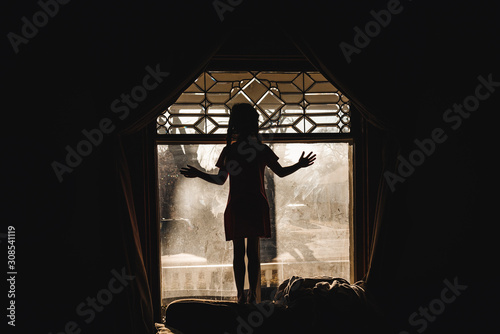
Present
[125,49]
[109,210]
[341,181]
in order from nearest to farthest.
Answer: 1. [109,210]
2. [125,49]
3. [341,181]

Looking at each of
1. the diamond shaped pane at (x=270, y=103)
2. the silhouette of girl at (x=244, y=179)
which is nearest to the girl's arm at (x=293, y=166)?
the silhouette of girl at (x=244, y=179)

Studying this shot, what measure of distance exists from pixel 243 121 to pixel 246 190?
1.44ft

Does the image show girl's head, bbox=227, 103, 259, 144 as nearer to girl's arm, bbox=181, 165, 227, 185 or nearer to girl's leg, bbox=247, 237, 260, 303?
girl's arm, bbox=181, 165, 227, 185

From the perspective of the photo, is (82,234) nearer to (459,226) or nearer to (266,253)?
(266,253)

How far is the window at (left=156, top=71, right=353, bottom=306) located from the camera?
6.72 ft

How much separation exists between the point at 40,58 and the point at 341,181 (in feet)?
7.19

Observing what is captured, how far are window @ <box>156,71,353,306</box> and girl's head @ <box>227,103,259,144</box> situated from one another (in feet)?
0.71

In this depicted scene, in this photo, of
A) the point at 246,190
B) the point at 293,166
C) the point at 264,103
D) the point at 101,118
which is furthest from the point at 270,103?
the point at 101,118

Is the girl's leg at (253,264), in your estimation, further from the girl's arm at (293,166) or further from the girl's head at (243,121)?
the girl's head at (243,121)

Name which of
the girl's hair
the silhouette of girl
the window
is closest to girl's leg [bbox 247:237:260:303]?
the silhouette of girl

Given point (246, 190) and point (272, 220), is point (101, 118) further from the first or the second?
point (272, 220)

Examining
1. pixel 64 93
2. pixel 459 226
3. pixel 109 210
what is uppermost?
pixel 64 93

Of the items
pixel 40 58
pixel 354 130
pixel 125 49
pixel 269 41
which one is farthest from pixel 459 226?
pixel 40 58

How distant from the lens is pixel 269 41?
201 centimetres
